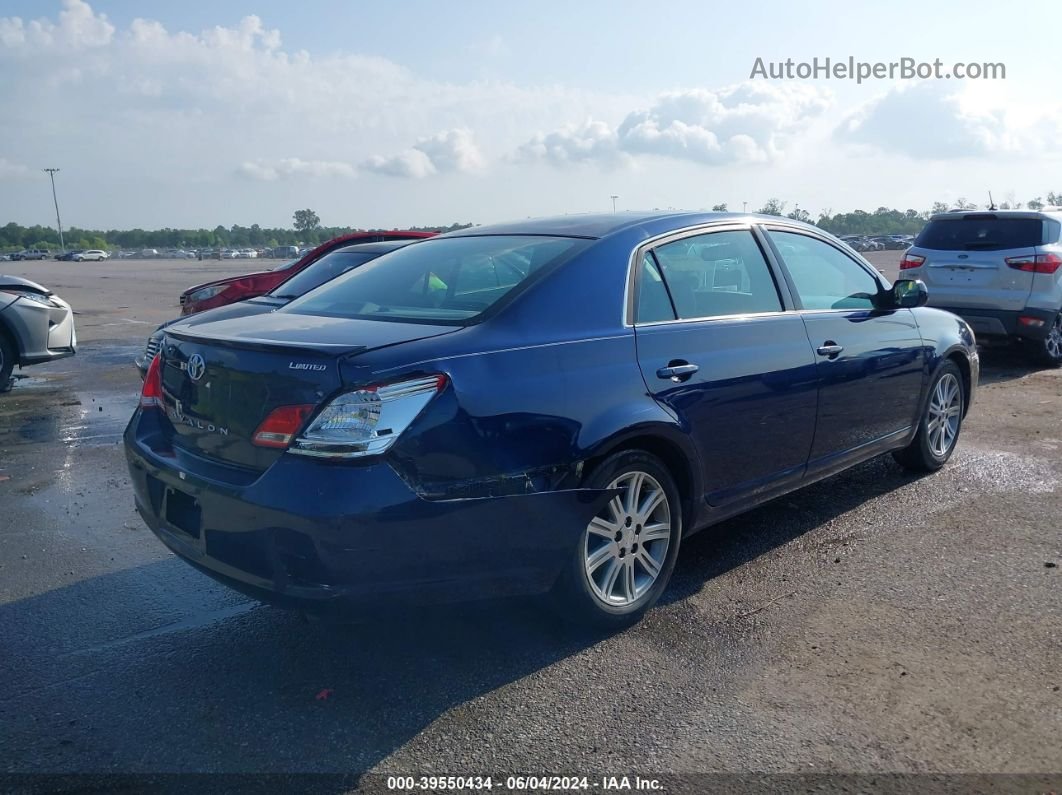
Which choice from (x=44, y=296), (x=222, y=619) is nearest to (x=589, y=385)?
(x=222, y=619)

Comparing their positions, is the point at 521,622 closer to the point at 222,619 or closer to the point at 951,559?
the point at 222,619

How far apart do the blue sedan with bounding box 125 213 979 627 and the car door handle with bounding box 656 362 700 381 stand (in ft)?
0.04

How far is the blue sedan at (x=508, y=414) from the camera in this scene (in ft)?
10.4

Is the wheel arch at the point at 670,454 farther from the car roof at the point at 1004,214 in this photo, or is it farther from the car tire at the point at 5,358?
the car tire at the point at 5,358

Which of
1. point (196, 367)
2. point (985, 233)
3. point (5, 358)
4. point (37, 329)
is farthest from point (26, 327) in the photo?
point (985, 233)

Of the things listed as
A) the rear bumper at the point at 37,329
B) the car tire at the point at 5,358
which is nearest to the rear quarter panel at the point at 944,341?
the rear bumper at the point at 37,329

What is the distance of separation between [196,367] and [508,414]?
1221 mm

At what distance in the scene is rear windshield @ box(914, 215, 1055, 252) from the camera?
10148mm

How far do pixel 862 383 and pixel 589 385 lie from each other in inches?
84.3

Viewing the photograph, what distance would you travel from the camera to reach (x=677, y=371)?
402 cm

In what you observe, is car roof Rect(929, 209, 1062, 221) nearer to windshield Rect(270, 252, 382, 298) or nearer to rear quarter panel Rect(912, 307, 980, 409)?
rear quarter panel Rect(912, 307, 980, 409)

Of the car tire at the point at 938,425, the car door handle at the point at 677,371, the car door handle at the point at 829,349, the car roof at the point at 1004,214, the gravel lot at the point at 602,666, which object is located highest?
the car roof at the point at 1004,214

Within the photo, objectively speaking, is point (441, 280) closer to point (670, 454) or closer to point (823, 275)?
point (670, 454)

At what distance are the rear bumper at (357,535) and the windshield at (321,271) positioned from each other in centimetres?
584
